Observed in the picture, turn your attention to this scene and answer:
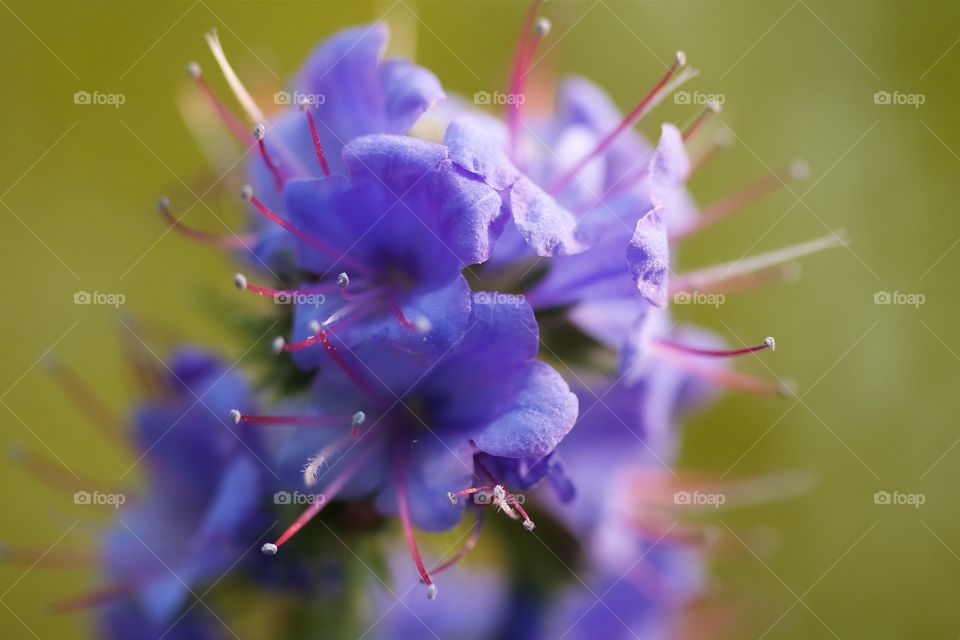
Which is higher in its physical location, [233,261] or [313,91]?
[313,91]

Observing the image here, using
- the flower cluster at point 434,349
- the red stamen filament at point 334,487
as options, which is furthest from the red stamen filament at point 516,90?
the red stamen filament at point 334,487

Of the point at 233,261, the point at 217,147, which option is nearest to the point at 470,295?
the point at 233,261

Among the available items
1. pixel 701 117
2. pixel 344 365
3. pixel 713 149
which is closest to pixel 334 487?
pixel 344 365

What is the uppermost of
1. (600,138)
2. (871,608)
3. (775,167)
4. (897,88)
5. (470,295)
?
(897,88)

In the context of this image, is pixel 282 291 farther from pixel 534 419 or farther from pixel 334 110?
pixel 534 419

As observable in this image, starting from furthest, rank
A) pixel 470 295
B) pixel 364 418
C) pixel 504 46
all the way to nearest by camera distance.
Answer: pixel 504 46
pixel 364 418
pixel 470 295

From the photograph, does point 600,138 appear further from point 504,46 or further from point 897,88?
point 897,88

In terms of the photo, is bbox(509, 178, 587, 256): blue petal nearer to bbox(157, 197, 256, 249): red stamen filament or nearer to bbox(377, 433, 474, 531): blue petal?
bbox(377, 433, 474, 531): blue petal

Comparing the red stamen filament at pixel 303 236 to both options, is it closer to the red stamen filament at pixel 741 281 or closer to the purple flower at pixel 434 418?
the purple flower at pixel 434 418
